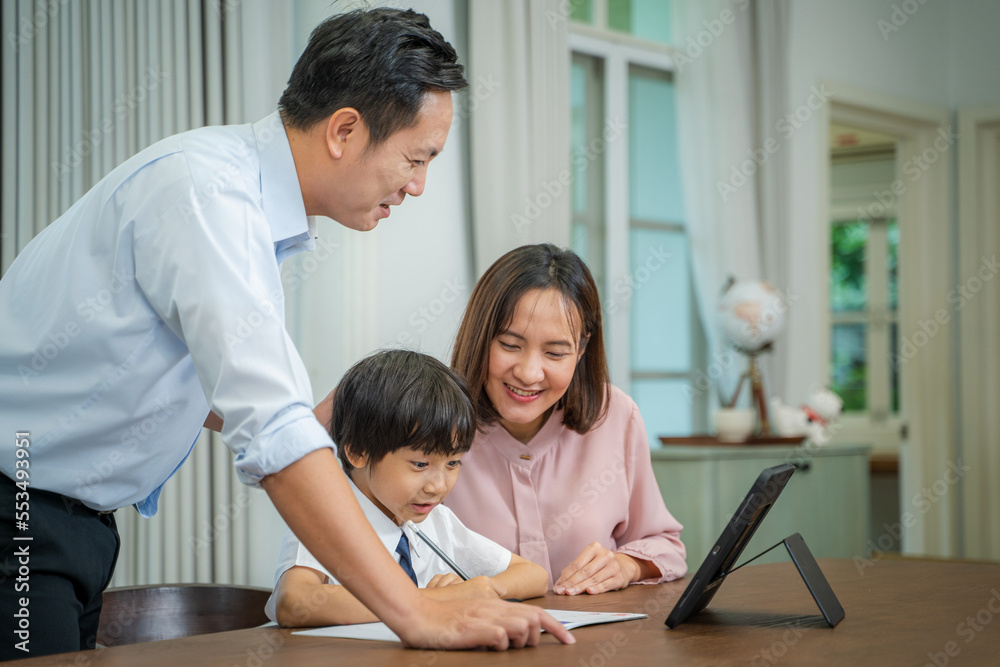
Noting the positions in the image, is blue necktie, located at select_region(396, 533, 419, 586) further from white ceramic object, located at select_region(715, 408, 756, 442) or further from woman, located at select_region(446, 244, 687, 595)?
white ceramic object, located at select_region(715, 408, 756, 442)

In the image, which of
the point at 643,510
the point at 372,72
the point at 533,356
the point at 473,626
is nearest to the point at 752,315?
the point at 643,510

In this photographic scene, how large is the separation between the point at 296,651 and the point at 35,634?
1.09ft

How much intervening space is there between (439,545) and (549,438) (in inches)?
17.6

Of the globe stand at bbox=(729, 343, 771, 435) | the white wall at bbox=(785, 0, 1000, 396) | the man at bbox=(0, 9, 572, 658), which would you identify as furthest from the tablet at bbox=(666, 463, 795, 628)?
the white wall at bbox=(785, 0, 1000, 396)

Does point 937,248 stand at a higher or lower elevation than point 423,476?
higher

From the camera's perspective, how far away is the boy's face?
1.37m

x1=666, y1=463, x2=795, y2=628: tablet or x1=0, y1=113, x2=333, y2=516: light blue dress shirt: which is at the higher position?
x1=0, y1=113, x2=333, y2=516: light blue dress shirt

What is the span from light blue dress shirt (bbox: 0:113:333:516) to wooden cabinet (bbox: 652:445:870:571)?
2338mm

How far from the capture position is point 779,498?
3617mm

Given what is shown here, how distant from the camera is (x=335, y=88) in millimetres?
1159

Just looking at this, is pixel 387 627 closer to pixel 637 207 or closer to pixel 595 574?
pixel 595 574

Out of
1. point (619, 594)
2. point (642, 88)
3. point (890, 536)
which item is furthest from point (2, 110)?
point (890, 536)

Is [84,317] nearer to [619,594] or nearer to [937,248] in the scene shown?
[619,594]

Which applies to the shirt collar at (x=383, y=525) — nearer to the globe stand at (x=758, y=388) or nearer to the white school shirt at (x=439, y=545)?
the white school shirt at (x=439, y=545)
